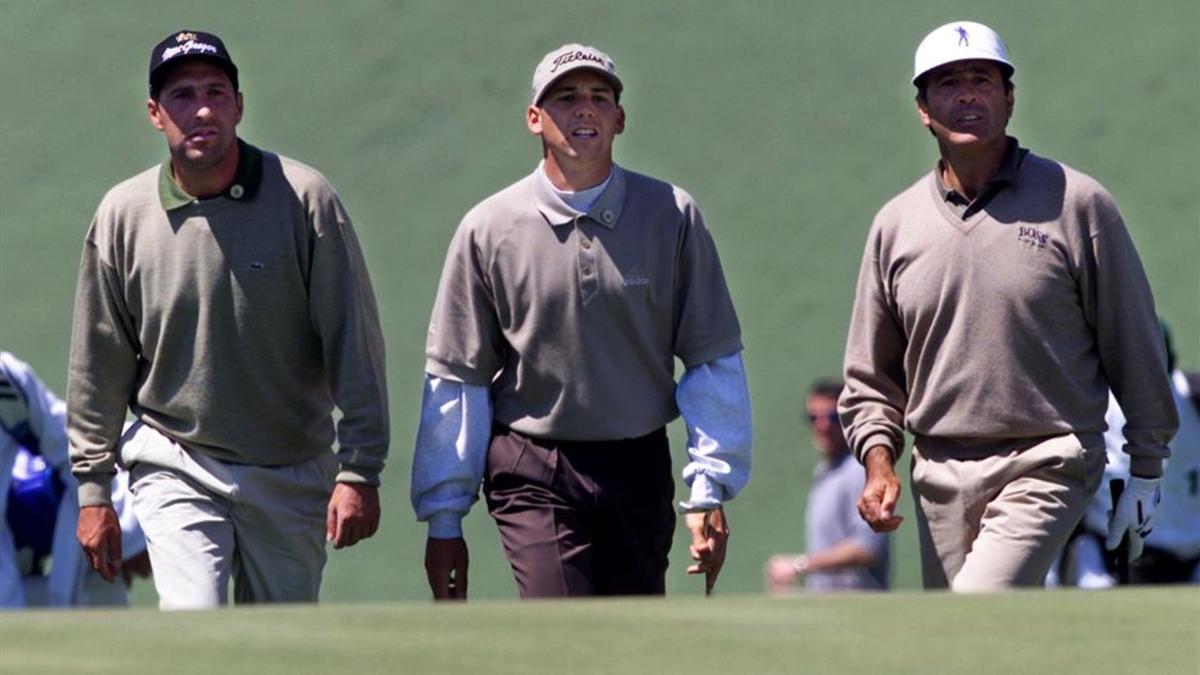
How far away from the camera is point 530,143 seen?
928 cm

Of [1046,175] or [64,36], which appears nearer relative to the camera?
[1046,175]

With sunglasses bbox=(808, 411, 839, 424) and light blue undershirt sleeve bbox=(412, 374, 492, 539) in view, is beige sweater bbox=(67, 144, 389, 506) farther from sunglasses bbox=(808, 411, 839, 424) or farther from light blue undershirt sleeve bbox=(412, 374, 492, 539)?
sunglasses bbox=(808, 411, 839, 424)

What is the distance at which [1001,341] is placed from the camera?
5.72m

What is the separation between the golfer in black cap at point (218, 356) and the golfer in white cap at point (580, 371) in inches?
8.6

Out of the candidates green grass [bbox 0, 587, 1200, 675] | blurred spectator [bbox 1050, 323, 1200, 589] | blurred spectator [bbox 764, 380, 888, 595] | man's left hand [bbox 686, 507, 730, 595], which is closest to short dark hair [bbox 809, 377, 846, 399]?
blurred spectator [bbox 764, 380, 888, 595]

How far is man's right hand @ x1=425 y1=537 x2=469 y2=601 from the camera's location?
5.95 meters

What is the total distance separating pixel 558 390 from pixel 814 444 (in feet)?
11.6

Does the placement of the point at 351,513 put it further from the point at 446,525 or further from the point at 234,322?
the point at 234,322

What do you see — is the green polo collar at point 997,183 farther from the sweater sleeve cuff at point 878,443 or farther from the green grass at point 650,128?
the green grass at point 650,128

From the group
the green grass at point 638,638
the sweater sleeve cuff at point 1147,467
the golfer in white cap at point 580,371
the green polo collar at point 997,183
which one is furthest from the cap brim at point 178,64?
the green grass at point 638,638

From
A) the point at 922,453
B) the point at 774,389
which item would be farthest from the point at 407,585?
the point at 922,453

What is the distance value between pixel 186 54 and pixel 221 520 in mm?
1073

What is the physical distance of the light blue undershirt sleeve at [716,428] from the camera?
232 inches

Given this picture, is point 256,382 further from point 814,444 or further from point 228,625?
point 814,444
